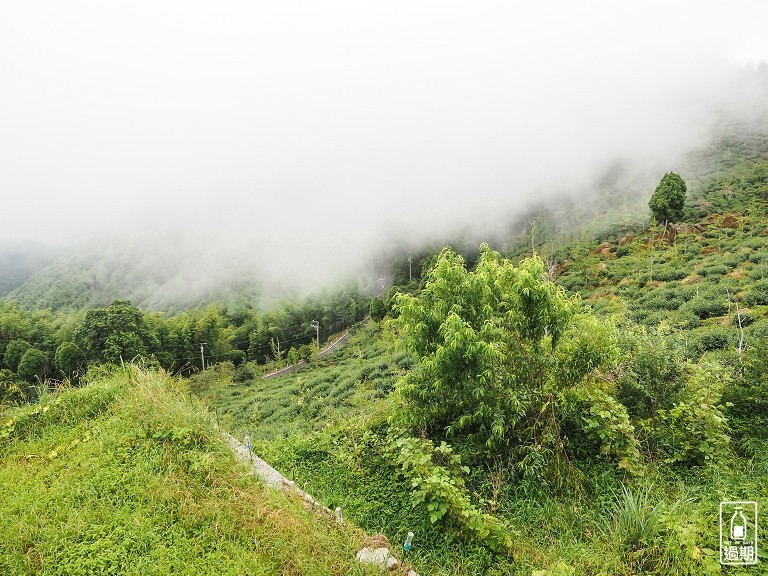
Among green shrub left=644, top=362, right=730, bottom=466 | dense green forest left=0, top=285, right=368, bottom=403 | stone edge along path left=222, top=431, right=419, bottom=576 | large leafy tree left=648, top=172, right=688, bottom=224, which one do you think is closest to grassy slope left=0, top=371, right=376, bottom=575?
stone edge along path left=222, top=431, right=419, bottom=576

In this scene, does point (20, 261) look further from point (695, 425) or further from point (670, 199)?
point (695, 425)

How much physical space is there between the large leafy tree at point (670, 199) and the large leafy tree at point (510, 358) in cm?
3267

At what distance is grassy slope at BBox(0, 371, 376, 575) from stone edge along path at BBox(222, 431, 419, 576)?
199 millimetres

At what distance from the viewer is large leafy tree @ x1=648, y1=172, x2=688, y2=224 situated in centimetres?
3039

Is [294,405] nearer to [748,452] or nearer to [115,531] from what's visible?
[115,531]

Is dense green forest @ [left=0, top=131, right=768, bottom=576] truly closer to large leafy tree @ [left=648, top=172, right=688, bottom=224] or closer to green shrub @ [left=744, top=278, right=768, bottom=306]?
green shrub @ [left=744, top=278, right=768, bottom=306]

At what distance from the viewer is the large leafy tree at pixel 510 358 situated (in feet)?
19.0

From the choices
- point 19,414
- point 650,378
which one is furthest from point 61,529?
point 650,378

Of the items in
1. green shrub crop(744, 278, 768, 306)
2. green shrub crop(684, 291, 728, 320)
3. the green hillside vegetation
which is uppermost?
the green hillside vegetation

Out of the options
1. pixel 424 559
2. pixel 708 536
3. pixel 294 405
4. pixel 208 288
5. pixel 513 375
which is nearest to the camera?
pixel 708 536

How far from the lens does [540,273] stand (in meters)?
5.79

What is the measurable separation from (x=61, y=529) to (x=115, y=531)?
64 cm

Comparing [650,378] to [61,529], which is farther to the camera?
[650,378]

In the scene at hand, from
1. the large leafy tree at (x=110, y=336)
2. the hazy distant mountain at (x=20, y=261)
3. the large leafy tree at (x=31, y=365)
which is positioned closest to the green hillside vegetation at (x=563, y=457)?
the large leafy tree at (x=110, y=336)
